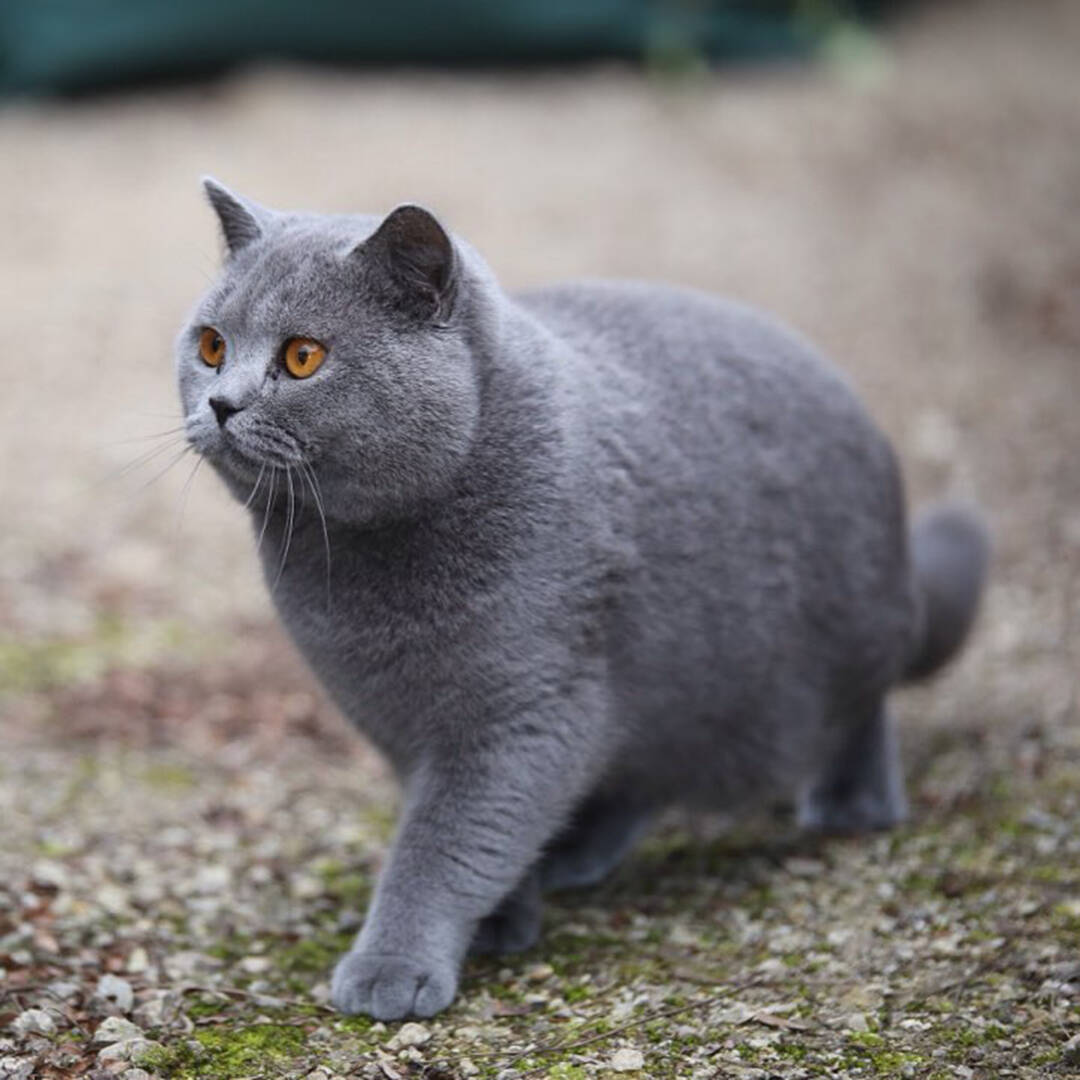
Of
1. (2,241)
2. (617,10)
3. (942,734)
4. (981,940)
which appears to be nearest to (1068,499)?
(942,734)

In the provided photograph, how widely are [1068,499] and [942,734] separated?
4.07ft

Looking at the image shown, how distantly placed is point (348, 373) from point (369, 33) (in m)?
4.94

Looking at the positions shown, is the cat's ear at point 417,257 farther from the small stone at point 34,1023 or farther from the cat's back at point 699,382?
the small stone at point 34,1023

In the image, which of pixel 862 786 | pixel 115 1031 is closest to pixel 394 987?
pixel 115 1031

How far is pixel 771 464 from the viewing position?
8.72 ft

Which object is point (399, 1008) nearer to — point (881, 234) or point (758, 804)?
point (758, 804)

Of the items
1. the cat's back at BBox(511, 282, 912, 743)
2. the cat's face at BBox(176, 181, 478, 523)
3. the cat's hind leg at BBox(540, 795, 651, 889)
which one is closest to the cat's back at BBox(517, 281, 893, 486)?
the cat's back at BBox(511, 282, 912, 743)

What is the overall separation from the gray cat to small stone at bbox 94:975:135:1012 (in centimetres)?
32

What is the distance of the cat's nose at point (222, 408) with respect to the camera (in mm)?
2107

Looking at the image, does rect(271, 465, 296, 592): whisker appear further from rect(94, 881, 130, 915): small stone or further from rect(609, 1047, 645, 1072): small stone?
rect(609, 1047, 645, 1072): small stone

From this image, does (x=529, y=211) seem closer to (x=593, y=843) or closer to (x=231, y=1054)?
(x=593, y=843)

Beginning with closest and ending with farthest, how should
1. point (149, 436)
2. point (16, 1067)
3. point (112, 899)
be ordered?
point (16, 1067) < point (112, 899) < point (149, 436)

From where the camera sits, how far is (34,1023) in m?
2.17

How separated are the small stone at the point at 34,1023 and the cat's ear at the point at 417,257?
1.18m
